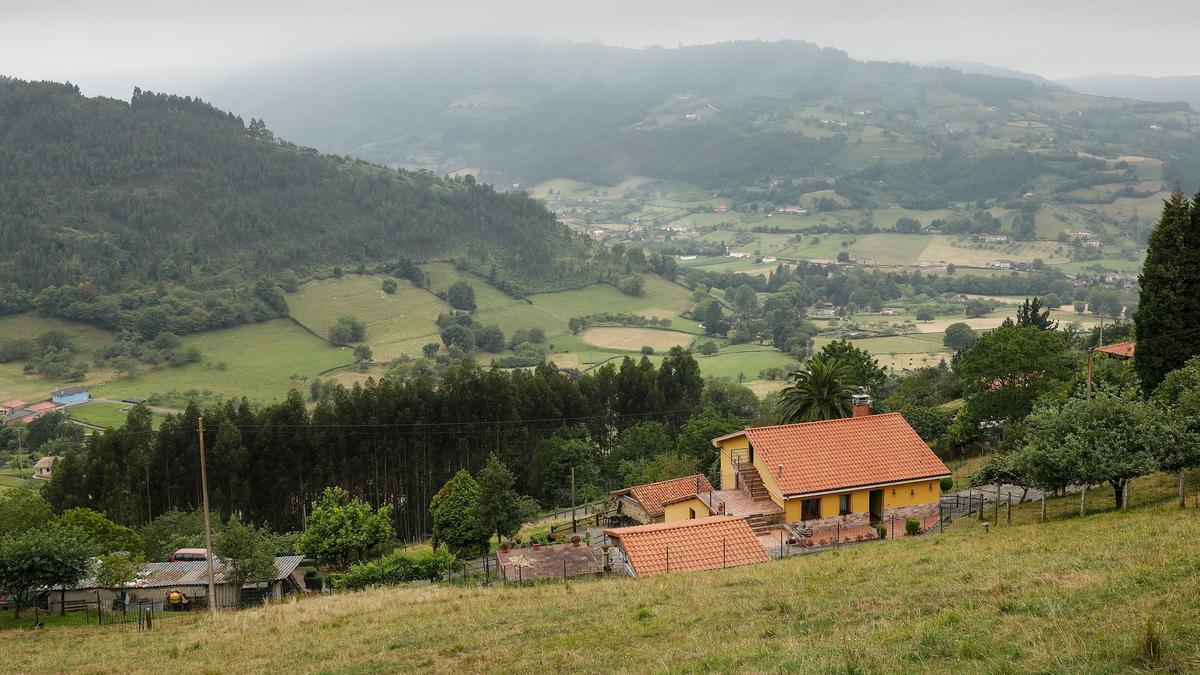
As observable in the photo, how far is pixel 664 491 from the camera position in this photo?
38281 millimetres

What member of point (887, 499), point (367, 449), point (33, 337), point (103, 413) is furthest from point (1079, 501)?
point (33, 337)

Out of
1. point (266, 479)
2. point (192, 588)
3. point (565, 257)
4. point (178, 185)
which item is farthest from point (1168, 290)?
point (178, 185)

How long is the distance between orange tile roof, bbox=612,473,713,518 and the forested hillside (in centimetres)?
8672

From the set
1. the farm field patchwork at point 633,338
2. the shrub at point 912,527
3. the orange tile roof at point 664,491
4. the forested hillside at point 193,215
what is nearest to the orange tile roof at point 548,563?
the orange tile roof at point 664,491

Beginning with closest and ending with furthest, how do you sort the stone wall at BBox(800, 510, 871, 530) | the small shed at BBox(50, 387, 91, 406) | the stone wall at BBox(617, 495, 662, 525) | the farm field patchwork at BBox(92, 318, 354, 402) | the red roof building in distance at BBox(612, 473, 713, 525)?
the stone wall at BBox(800, 510, 871, 530)
the red roof building in distance at BBox(612, 473, 713, 525)
the stone wall at BBox(617, 495, 662, 525)
the small shed at BBox(50, 387, 91, 406)
the farm field patchwork at BBox(92, 318, 354, 402)

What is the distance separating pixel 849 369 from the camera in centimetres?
4459

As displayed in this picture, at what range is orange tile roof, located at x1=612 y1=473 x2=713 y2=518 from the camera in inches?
1457

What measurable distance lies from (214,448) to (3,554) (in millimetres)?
21297

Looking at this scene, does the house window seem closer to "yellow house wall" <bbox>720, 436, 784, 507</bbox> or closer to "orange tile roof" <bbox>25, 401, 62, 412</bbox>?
"yellow house wall" <bbox>720, 436, 784, 507</bbox>

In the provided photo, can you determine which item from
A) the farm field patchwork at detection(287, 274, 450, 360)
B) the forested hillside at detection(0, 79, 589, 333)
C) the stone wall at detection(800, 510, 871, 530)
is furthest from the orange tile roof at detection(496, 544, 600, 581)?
the forested hillside at detection(0, 79, 589, 333)

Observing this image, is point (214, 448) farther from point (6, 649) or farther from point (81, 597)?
point (6, 649)

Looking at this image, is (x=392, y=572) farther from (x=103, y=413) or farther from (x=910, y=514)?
(x=103, y=413)

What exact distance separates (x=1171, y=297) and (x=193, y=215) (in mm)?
136146

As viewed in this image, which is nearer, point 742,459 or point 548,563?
point 548,563
